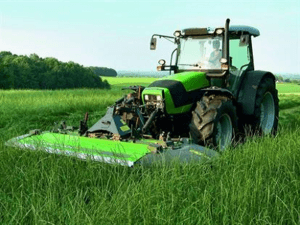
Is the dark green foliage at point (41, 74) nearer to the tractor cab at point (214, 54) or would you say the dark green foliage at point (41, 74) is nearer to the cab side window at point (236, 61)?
the tractor cab at point (214, 54)

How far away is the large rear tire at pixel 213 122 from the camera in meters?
5.89

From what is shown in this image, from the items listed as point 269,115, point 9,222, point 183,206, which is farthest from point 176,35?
point 9,222

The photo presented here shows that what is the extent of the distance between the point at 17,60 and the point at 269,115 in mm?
42518

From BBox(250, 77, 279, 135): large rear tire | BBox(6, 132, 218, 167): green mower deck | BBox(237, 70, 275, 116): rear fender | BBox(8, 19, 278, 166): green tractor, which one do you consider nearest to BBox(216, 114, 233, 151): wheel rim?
BBox(8, 19, 278, 166): green tractor

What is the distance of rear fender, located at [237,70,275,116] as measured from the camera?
732 cm

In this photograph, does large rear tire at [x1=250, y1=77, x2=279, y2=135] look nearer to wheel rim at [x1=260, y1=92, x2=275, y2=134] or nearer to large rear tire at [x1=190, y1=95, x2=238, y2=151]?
wheel rim at [x1=260, y1=92, x2=275, y2=134]

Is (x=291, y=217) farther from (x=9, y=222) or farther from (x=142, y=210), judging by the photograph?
(x=9, y=222)

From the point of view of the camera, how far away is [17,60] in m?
46.3

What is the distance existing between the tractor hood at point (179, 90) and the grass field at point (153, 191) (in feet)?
4.96

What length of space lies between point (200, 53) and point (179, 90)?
122 cm

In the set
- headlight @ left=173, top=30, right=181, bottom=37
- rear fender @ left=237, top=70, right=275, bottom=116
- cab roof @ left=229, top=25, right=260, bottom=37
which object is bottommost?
rear fender @ left=237, top=70, right=275, bottom=116

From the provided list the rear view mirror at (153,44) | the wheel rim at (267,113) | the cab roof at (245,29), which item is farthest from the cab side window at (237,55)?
the rear view mirror at (153,44)

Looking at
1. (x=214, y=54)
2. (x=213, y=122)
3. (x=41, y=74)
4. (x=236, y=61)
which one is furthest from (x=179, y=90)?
(x=41, y=74)

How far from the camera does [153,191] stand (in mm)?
3844
